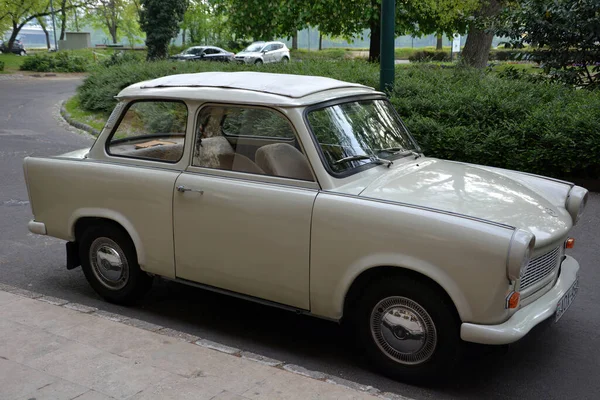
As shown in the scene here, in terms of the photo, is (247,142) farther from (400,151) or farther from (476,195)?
(476,195)

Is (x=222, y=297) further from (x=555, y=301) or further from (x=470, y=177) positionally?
(x=555, y=301)

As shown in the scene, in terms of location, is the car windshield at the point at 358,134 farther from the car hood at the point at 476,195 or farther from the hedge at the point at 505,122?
the hedge at the point at 505,122

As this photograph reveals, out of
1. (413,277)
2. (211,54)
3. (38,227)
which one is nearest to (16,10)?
(211,54)

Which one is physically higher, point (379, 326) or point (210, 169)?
point (210, 169)

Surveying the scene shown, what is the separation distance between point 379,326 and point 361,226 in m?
0.64

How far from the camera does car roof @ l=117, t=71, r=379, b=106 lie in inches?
183

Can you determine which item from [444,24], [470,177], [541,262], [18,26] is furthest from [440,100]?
[18,26]

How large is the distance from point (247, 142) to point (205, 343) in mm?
1459

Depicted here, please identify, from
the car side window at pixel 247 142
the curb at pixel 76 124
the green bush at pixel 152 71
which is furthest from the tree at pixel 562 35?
the curb at pixel 76 124

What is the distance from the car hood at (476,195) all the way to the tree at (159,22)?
2671cm

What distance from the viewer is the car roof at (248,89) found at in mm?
4641

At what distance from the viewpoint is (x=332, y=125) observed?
463 centimetres

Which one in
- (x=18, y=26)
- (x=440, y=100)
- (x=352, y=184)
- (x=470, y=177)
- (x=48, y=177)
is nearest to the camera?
(x=352, y=184)

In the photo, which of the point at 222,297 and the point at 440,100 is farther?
the point at 440,100
